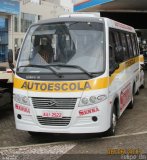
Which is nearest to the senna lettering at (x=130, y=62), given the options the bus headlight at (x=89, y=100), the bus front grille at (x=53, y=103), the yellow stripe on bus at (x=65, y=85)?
the yellow stripe on bus at (x=65, y=85)

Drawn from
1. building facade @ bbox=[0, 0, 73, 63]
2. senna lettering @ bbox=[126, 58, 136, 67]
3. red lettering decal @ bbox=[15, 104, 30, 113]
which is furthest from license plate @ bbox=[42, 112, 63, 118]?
building facade @ bbox=[0, 0, 73, 63]

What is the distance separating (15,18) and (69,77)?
3855 cm

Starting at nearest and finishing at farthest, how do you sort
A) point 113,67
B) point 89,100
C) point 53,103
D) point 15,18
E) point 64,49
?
point 89,100
point 53,103
point 64,49
point 113,67
point 15,18

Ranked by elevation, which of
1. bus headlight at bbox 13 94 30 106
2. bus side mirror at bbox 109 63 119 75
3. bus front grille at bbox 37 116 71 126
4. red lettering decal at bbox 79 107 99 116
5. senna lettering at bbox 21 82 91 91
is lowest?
bus front grille at bbox 37 116 71 126

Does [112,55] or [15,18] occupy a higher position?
[112,55]

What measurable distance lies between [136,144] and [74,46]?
2.29m

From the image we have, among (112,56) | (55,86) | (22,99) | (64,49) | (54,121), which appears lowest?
(54,121)

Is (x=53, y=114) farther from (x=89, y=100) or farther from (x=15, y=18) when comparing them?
(x=15, y=18)

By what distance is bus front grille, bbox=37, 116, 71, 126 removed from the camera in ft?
23.2

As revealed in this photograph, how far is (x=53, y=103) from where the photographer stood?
7.07m

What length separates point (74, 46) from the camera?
25.3 ft

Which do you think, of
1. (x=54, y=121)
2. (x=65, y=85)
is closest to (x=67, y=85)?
(x=65, y=85)

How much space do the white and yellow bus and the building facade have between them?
89.4 ft

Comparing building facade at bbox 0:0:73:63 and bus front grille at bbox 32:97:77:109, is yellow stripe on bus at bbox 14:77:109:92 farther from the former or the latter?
building facade at bbox 0:0:73:63
